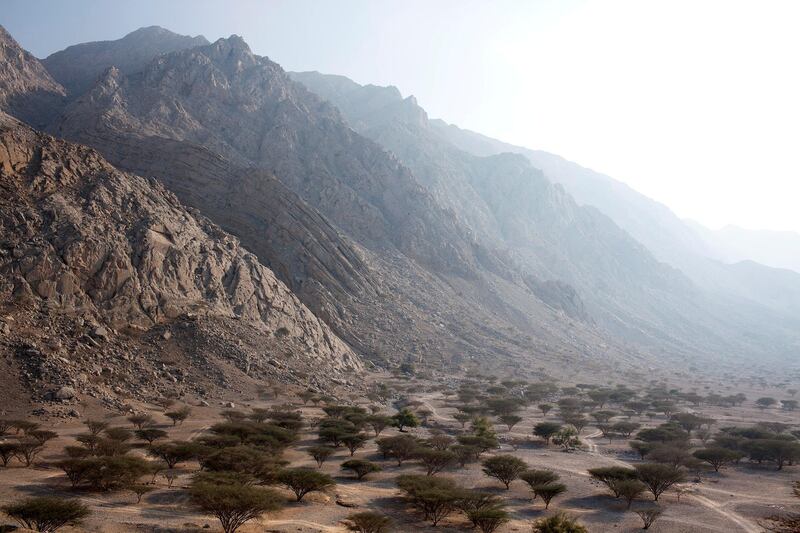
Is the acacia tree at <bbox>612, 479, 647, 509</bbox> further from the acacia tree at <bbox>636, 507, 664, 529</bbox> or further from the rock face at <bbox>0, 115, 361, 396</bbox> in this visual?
the rock face at <bbox>0, 115, 361, 396</bbox>

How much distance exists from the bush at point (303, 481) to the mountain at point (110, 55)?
132732 mm

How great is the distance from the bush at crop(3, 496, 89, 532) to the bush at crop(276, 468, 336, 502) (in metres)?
8.51

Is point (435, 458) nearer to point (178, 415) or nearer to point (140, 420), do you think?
point (178, 415)

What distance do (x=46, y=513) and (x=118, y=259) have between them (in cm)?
3794

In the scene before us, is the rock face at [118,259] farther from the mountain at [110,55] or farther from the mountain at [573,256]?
the mountain at [573,256]

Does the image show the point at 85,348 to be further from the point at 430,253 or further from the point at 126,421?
the point at 430,253

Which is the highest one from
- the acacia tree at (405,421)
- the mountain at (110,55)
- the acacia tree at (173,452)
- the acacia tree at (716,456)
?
the mountain at (110,55)

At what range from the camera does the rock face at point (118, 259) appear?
4300cm

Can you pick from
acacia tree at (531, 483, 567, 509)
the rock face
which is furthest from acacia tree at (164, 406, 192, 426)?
acacia tree at (531, 483, 567, 509)

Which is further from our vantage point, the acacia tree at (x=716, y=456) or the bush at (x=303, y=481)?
the acacia tree at (x=716, y=456)

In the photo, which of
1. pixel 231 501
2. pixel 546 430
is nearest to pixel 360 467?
pixel 231 501

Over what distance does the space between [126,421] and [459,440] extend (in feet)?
80.3

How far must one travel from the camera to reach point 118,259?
47.7 m

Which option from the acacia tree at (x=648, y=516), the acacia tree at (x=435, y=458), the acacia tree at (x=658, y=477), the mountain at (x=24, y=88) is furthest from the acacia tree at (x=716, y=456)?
the mountain at (x=24, y=88)
